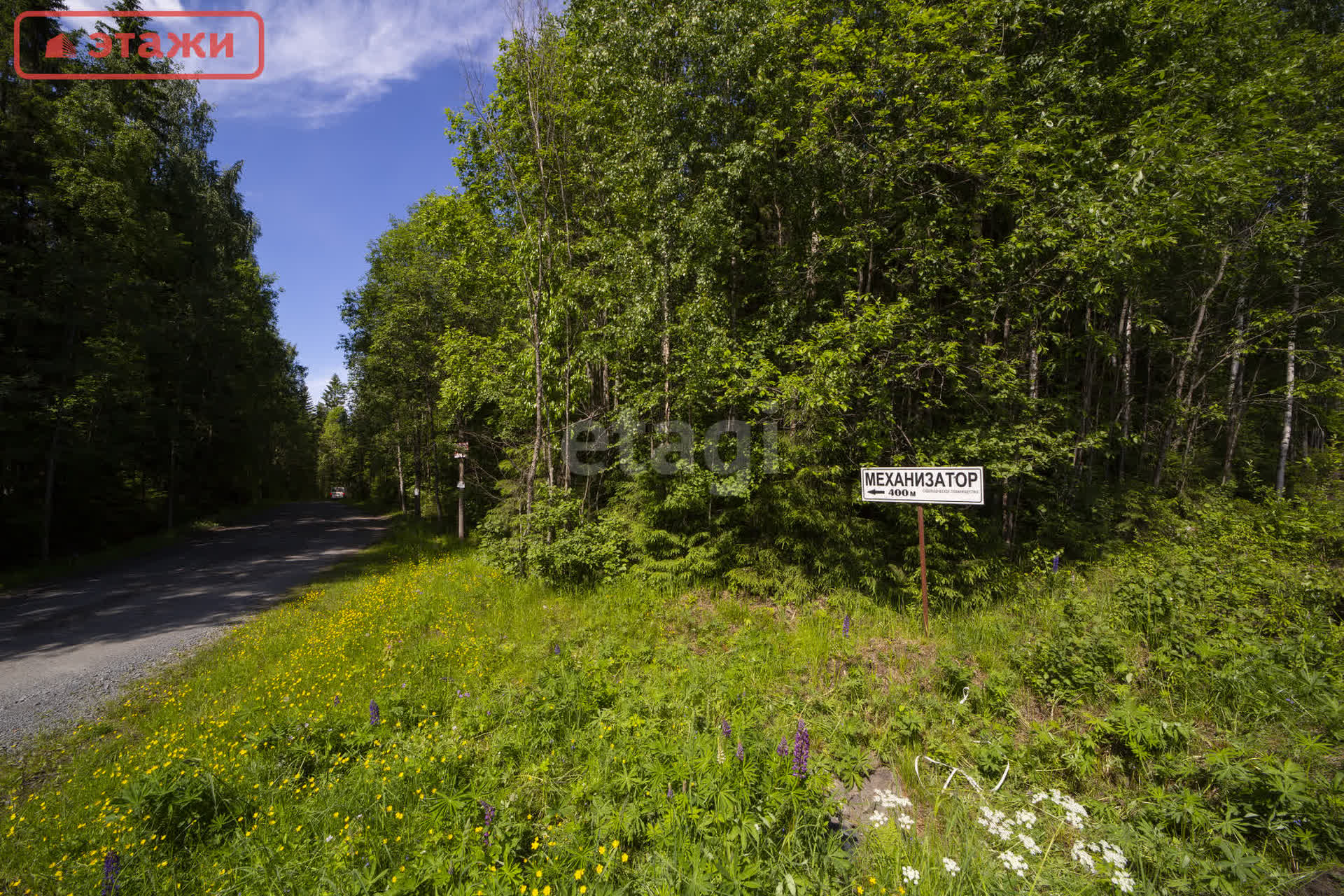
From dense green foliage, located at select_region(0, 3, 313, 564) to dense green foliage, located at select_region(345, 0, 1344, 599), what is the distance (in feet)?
39.1

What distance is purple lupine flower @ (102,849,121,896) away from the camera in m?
2.63

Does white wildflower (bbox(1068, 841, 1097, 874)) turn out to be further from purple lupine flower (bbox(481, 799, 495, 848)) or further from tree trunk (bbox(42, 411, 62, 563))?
tree trunk (bbox(42, 411, 62, 563))

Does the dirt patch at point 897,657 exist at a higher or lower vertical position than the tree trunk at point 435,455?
lower

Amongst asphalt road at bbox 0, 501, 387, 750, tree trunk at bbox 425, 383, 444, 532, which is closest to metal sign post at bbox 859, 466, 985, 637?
asphalt road at bbox 0, 501, 387, 750

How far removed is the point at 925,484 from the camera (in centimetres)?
584

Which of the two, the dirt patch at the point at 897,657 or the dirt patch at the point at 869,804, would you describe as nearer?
the dirt patch at the point at 869,804

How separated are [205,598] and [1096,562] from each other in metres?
17.8

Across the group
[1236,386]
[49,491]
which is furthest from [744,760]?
[49,491]

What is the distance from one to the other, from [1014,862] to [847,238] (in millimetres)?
8534

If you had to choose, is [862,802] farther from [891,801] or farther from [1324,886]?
[1324,886]

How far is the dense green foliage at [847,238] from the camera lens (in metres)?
7.61

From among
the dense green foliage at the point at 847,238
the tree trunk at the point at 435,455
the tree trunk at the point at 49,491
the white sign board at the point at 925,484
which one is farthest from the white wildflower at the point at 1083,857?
the tree trunk at the point at 49,491

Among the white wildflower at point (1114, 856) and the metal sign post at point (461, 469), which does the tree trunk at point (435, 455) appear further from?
the white wildflower at point (1114, 856)

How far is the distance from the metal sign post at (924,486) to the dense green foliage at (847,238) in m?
1.20
